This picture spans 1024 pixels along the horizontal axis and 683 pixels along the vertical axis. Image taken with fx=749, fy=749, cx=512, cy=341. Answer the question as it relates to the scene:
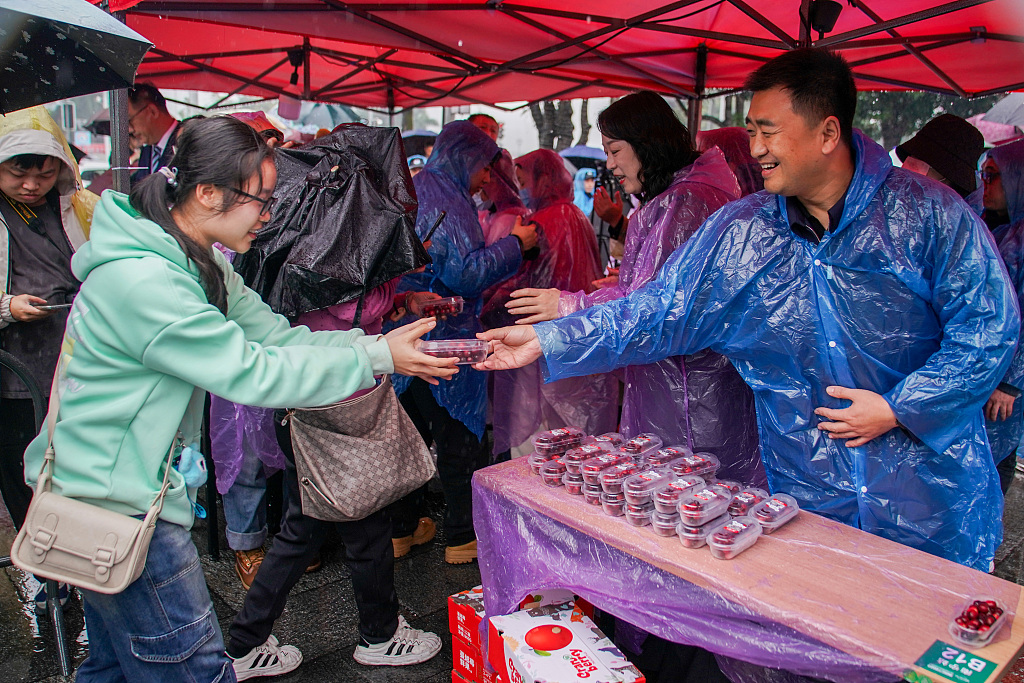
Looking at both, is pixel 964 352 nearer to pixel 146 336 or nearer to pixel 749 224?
pixel 749 224

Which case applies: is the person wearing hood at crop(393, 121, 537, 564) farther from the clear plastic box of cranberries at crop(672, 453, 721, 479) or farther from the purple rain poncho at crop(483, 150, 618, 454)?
the clear plastic box of cranberries at crop(672, 453, 721, 479)

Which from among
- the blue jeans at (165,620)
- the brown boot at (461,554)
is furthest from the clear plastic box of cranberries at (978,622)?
the brown boot at (461,554)

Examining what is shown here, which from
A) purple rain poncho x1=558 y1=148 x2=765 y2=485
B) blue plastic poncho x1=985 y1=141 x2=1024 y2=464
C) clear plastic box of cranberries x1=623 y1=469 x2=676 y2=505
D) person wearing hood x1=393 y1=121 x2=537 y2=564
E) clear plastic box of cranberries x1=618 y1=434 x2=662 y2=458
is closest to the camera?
clear plastic box of cranberries x1=623 y1=469 x2=676 y2=505

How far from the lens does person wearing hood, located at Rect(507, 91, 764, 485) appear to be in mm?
2412

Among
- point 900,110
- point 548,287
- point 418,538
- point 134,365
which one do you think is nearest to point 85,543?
point 134,365

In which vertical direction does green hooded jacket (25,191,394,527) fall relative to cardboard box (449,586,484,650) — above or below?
above

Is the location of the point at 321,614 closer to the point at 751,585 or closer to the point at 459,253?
the point at 459,253

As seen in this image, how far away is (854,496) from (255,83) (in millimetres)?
6094

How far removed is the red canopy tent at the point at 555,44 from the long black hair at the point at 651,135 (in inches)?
44.8

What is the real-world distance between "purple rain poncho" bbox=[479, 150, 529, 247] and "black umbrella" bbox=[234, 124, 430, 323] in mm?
1309

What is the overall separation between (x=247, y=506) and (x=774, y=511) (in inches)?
89.2

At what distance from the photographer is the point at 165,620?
1.60 m

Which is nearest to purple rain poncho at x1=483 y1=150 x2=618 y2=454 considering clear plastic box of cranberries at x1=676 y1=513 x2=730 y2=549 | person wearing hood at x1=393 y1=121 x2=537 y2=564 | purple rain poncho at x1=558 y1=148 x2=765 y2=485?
person wearing hood at x1=393 y1=121 x2=537 y2=564

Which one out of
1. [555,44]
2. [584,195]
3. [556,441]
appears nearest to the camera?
[556,441]
